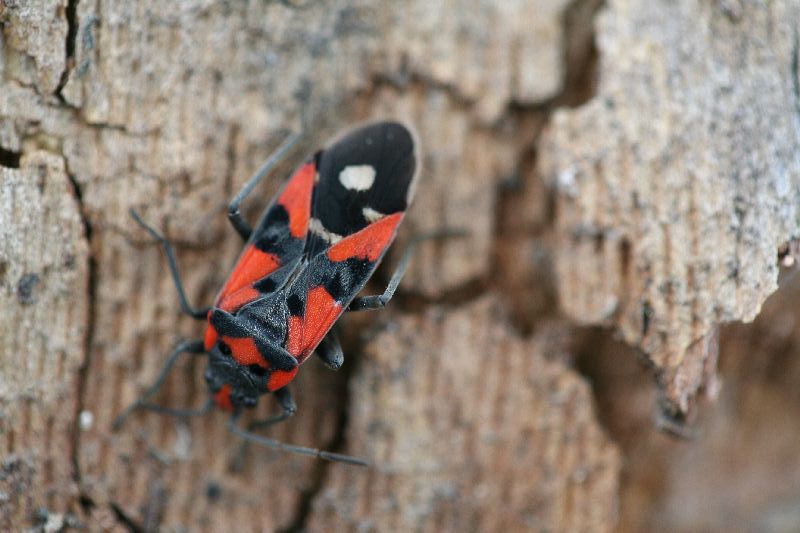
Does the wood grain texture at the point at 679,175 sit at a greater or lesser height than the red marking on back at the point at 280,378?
greater

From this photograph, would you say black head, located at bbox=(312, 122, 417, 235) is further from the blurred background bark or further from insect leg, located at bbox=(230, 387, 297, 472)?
insect leg, located at bbox=(230, 387, 297, 472)

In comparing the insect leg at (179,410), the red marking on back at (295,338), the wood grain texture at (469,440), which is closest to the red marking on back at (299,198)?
the red marking on back at (295,338)

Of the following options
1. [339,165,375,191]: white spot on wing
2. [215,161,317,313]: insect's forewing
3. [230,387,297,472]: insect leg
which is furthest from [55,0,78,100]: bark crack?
[230,387,297,472]: insect leg

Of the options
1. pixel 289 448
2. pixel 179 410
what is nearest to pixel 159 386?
pixel 179 410

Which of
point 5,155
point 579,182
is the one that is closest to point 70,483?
point 5,155

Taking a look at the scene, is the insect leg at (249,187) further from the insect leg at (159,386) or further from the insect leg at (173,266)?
the insect leg at (159,386)

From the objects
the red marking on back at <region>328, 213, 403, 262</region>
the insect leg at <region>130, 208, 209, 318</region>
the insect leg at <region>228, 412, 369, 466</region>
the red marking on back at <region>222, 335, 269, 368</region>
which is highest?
the red marking on back at <region>328, 213, 403, 262</region>

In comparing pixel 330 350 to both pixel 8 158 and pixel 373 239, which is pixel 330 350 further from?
pixel 8 158

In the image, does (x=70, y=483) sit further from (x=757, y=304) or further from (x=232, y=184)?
(x=757, y=304)
